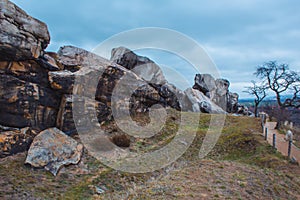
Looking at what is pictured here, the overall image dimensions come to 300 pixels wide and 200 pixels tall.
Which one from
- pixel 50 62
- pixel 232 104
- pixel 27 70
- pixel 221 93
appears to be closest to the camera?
pixel 27 70

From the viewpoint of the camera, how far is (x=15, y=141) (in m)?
9.51

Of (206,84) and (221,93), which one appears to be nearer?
(206,84)

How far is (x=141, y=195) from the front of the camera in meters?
7.95

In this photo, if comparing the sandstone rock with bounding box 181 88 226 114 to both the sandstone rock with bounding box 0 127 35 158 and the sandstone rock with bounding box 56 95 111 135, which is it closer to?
the sandstone rock with bounding box 56 95 111 135

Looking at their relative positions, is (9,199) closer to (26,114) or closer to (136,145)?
(26,114)

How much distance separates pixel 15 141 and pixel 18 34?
5049 millimetres

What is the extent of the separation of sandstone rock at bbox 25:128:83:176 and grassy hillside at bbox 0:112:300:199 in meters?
0.33

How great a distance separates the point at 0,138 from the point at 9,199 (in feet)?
11.6

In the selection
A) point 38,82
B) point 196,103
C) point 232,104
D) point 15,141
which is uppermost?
point 232,104

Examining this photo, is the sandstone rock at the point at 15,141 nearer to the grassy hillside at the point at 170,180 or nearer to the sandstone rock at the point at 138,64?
the grassy hillside at the point at 170,180

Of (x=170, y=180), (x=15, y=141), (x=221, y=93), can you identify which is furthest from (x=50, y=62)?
(x=221, y=93)

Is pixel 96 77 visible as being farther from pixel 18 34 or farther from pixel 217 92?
pixel 217 92

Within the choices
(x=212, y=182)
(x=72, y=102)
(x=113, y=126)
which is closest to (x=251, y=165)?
(x=212, y=182)

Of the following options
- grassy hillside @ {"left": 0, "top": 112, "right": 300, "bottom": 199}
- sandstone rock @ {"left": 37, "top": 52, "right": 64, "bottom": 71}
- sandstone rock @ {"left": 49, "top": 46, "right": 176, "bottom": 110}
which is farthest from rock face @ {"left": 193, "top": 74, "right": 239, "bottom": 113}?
sandstone rock @ {"left": 37, "top": 52, "right": 64, "bottom": 71}
